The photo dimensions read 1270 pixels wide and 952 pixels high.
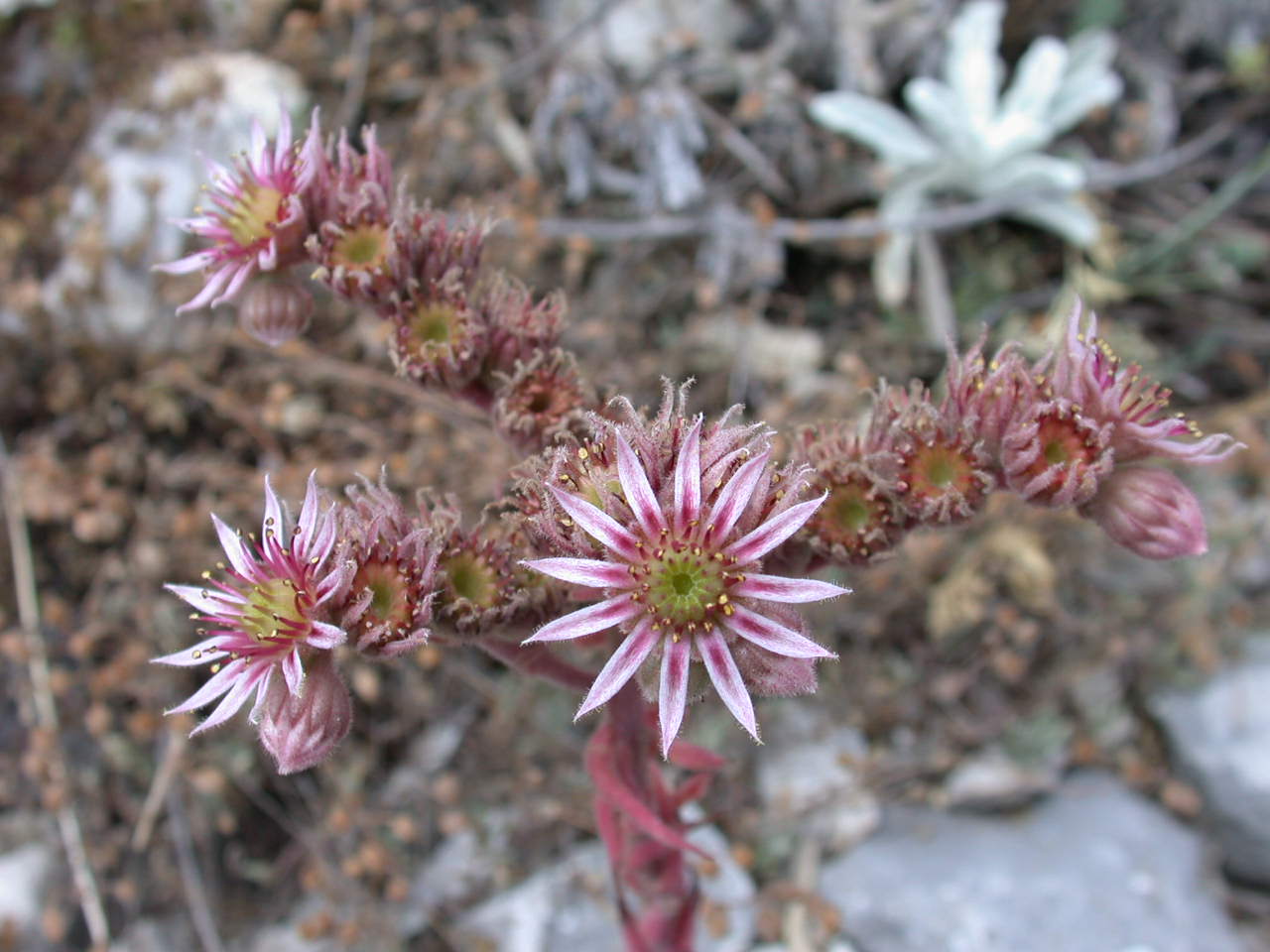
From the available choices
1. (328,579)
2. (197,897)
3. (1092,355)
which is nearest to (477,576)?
(328,579)

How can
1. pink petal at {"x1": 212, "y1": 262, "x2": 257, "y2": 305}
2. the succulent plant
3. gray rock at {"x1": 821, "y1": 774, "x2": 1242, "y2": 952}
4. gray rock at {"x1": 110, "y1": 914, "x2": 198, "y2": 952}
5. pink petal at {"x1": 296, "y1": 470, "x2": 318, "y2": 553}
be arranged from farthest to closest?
the succulent plant < gray rock at {"x1": 110, "y1": 914, "x2": 198, "y2": 952} < gray rock at {"x1": 821, "y1": 774, "x2": 1242, "y2": 952} < pink petal at {"x1": 212, "y1": 262, "x2": 257, "y2": 305} < pink petal at {"x1": 296, "y1": 470, "x2": 318, "y2": 553}

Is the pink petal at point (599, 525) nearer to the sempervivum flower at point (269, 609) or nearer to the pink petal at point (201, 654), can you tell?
the sempervivum flower at point (269, 609)

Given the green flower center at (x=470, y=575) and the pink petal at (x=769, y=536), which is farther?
the green flower center at (x=470, y=575)

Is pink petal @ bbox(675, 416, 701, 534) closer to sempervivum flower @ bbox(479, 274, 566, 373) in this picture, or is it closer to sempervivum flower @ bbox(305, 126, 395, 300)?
sempervivum flower @ bbox(479, 274, 566, 373)

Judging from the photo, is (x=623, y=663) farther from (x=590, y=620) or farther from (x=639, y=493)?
(x=639, y=493)

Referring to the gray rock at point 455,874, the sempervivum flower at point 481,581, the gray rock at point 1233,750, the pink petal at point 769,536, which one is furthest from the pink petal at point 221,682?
the gray rock at point 1233,750

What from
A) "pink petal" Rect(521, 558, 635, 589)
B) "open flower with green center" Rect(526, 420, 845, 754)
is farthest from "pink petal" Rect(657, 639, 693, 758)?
"pink petal" Rect(521, 558, 635, 589)

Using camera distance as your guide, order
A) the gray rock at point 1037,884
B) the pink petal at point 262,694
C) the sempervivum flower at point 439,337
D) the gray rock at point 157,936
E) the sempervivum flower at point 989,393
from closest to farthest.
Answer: the pink petal at point 262,694 → the sempervivum flower at point 989,393 → the sempervivum flower at point 439,337 → the gray rock at point 1037,884 → the gray rock at point 157,936
